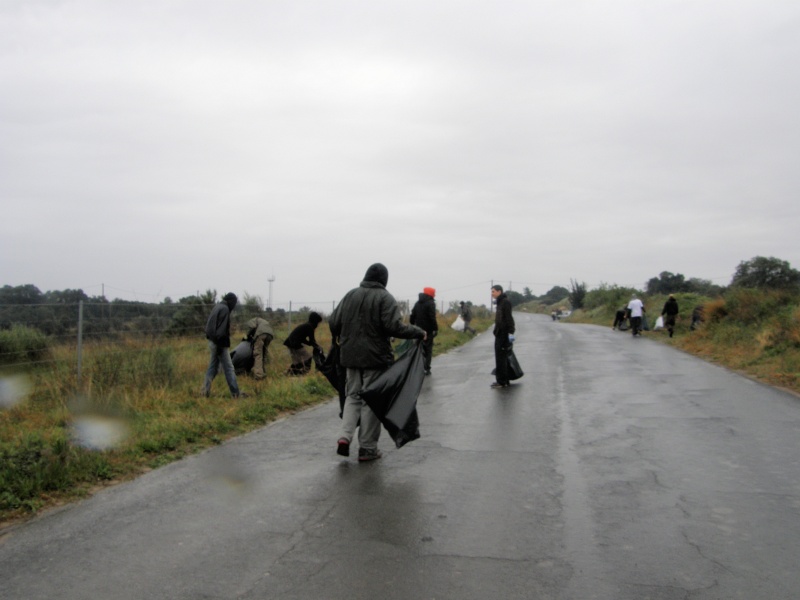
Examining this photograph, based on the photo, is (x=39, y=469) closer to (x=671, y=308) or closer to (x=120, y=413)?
(x=120, y=413)

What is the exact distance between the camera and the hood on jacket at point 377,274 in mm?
7418

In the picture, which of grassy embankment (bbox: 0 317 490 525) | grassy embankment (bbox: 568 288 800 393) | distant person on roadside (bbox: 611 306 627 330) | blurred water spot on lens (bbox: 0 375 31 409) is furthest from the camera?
distant person on roadside (bbox: 611 306 627 330)

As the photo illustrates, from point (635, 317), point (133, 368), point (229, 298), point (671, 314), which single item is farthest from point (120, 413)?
point (671, 314)

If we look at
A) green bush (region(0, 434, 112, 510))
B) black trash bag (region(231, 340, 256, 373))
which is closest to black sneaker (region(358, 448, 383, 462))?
green bush (region(0, 434, 112, 510))

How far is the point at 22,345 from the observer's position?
10562 millimetres

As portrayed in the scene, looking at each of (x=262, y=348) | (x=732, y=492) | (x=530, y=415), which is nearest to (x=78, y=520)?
(x=732, y=492)

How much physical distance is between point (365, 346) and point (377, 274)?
0.78 m

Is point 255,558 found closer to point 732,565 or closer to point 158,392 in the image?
point 732,565

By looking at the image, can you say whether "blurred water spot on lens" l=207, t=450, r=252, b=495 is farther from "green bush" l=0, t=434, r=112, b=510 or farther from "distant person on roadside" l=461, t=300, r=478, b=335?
"distant person on roadside" l=461, t=300, r=478, b=335

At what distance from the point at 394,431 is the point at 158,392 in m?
5.30

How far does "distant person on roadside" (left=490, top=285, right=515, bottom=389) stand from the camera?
1292 centimetres

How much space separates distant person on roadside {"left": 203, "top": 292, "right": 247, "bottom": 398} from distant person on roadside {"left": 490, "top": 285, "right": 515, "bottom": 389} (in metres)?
4.62

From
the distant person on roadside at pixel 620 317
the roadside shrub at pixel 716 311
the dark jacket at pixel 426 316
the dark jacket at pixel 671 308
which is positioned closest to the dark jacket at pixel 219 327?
the dark jacket at pixel 426 316

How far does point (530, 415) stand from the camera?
389 inches
